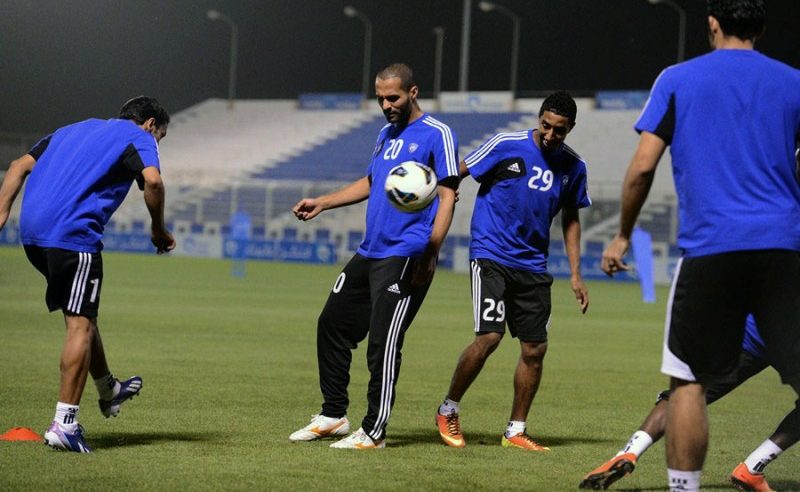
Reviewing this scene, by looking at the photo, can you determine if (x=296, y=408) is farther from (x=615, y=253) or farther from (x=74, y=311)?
(x=615, y=253)

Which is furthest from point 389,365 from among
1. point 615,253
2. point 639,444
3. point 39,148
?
point 615,253

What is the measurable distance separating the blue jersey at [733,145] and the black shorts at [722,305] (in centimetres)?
6

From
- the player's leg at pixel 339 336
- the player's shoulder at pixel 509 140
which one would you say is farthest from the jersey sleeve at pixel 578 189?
the player's leg at pixel 339 336

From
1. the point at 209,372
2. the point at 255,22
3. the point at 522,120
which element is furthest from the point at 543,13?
the point at 209,372

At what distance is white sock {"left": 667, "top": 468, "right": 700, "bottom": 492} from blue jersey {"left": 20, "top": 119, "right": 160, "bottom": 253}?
3.62 m

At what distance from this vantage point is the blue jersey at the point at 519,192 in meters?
8.65

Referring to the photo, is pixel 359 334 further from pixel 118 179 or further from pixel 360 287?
pixel 118 179

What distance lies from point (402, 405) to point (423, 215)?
281 centimetres

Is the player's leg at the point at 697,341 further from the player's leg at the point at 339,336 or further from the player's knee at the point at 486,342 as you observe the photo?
the player's leg at the point at 339,336

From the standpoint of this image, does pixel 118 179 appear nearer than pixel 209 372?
Yes

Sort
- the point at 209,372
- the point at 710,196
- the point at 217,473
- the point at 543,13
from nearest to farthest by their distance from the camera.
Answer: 1. the point at 710,196
2. the point at 217,473
3. the point at 209,372
4. the point at 543,13

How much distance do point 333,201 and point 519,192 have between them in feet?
3.95

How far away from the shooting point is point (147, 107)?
805 centimetres

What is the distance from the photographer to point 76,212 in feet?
25.3
